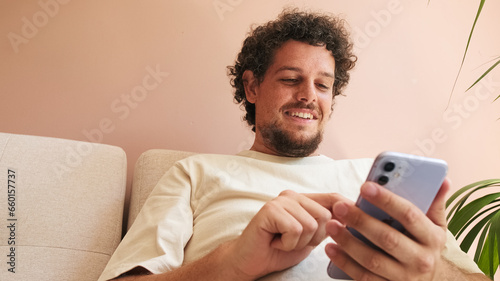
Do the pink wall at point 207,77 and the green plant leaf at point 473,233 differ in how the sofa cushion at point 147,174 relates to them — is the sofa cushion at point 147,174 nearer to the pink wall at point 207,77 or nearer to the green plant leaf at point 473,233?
the pink wall at point 207,77

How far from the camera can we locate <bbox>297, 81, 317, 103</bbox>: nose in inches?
49.5

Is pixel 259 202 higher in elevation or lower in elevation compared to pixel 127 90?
lower

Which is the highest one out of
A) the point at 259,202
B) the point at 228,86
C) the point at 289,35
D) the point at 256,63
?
the point at 289,35

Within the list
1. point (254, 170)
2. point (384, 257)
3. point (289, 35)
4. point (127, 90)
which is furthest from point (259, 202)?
point (127, 90)

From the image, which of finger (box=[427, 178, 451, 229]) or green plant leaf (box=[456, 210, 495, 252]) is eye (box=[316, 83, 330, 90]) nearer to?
green plant leaf (box=[456, 210, 495, 252])

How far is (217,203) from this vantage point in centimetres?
109

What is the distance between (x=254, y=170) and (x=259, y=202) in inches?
5.1

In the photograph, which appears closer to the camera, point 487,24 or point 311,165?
point 311,165

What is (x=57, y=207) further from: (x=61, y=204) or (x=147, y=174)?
(x=147, y=174)

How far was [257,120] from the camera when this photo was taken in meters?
1.37

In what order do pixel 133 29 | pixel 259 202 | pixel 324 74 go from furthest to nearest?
pixel 133 29, pixel 324 74, pixel 259 202

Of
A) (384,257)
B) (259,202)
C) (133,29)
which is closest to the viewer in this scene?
(384,257)

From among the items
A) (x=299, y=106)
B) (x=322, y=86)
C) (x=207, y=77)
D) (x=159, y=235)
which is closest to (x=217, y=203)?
(x=159, y=235)

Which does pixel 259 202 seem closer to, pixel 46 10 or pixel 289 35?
pixel 289 35
